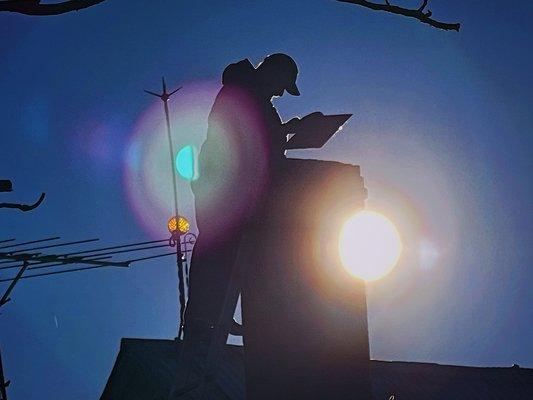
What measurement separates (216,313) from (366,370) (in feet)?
3.17

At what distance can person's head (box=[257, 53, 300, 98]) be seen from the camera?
4445mm

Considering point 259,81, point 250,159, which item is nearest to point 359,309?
point 250,159

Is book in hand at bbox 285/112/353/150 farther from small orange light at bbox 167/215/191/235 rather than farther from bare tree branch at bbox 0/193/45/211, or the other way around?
small orange light at bbox 167/215/191/235

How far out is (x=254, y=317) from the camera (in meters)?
4.37

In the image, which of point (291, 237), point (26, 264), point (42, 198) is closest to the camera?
point (42, 198)

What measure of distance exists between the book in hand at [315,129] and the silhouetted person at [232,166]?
6 cm

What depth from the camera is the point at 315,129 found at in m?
4.39

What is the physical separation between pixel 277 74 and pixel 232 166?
594 millimetres

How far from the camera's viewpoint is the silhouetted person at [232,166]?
431 cm

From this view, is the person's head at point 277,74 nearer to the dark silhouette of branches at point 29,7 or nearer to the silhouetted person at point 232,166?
the silhouetted person at point 232,166

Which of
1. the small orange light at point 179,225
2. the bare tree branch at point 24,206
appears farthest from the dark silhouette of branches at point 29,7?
the small orange light at point 179,225

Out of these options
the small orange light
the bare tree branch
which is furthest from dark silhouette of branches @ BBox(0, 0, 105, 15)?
the small orange light

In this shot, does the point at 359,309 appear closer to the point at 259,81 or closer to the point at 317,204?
the point at 317,204

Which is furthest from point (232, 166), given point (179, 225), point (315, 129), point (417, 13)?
point (179, 225)
